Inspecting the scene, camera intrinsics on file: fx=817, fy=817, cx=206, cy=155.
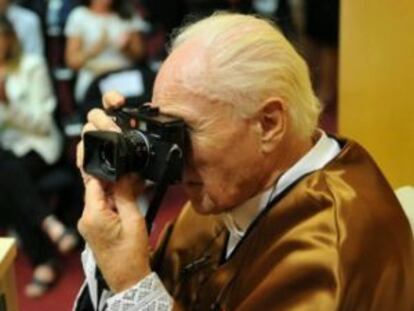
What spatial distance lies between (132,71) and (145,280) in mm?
1996

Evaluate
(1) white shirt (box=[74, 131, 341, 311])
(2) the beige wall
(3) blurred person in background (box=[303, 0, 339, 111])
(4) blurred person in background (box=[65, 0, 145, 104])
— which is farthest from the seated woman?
(3) blurred person in background (box=[303, 0, 339, 111])

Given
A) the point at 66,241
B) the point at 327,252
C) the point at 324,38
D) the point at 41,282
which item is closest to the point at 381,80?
the point at 66,241

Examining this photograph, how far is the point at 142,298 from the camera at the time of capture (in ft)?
3.75

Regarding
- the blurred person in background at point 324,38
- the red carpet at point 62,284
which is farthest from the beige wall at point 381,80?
the blurred person in background at point 324,38

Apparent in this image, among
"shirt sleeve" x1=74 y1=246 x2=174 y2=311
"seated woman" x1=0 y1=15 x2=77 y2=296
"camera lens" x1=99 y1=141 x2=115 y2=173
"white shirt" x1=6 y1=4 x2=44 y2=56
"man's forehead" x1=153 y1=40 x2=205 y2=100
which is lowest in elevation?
"seated woman" x1=0 y1=15 x2=77 y2=296

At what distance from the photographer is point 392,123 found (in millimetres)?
2457

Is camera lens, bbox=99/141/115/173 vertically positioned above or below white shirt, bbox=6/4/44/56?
above

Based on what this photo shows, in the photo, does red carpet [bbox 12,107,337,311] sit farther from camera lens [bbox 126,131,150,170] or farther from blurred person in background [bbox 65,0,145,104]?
camera lens [bbox 126,131,150,170]

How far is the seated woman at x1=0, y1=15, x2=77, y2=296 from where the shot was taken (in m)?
2.83

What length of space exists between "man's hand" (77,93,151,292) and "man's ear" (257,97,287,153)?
193mm

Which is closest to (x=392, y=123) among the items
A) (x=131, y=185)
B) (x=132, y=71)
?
(x=132, y=71)

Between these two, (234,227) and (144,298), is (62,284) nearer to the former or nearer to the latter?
(234,227)

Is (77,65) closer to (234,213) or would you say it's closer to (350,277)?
(234,213)

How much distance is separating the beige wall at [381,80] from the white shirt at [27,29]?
1.17 meters
